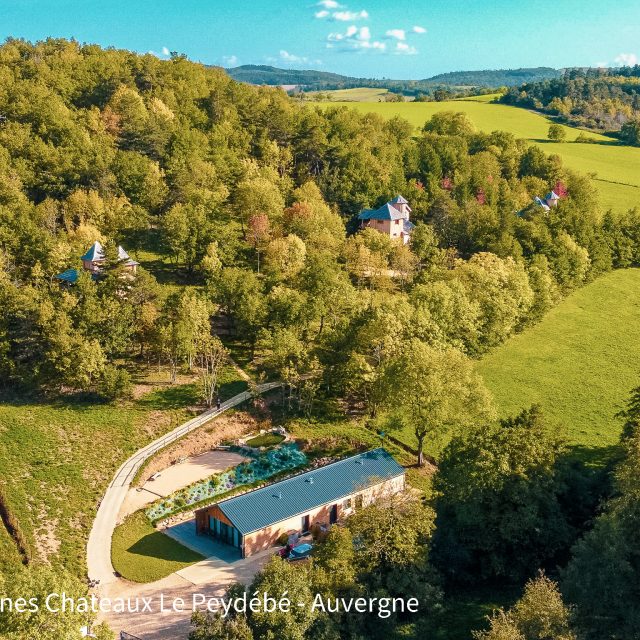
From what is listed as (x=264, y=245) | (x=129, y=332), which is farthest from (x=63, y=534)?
(x=264, y=245)

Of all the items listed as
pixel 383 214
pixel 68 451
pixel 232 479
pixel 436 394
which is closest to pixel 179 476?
pixel 232 479

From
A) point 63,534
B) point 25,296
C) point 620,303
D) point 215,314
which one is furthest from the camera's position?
point 620,303

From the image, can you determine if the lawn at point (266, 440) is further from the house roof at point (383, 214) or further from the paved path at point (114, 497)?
the house roof at point (383, 214)

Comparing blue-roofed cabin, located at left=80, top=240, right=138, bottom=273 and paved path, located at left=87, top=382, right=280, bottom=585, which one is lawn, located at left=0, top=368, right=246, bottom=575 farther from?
blue-roofed cabin, located at left=80, top=240, right=138, bottom=273

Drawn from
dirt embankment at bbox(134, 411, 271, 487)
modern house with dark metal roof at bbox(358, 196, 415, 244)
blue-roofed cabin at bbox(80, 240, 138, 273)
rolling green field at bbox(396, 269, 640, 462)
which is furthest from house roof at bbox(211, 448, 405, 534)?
modern house with dark metal roof at bbox(358, 196, 415, 244)

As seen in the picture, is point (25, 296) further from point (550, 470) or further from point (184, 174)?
point (550, 470)

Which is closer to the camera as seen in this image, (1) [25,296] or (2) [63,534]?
(2) [63,534]

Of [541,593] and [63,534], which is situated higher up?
[541,593]

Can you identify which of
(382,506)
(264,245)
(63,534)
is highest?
(264,245)
